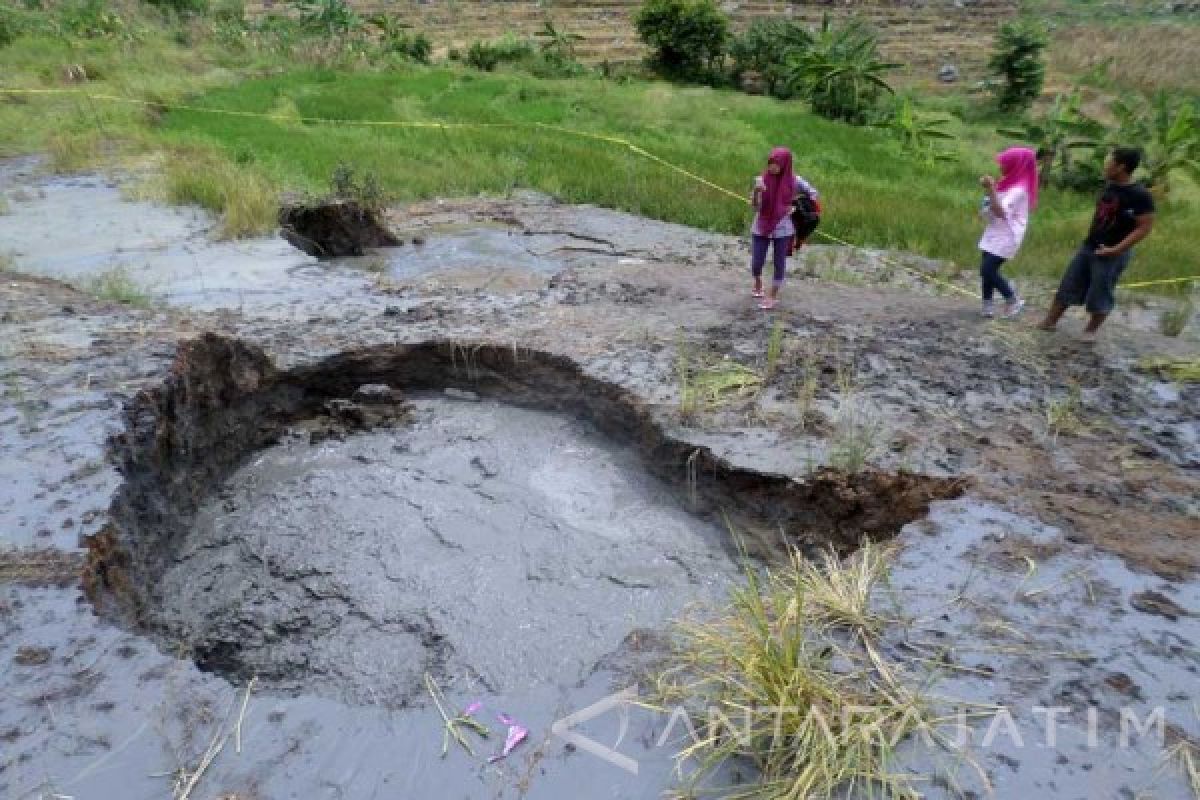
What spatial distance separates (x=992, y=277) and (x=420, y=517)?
403cm

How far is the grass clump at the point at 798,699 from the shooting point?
2271 millimetres

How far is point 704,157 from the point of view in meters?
11.2

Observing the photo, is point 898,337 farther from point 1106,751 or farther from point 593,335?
point 1106,751

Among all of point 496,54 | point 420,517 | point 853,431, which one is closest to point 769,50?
point 496,54

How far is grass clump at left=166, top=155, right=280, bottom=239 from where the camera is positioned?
267 inches

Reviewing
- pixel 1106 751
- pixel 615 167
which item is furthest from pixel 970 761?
pixel 615 167

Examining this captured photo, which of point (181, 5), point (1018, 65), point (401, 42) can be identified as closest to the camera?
point (1018, 65)

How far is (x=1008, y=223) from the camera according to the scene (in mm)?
5371

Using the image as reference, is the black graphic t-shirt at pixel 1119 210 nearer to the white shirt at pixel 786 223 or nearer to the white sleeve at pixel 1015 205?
the white sleeve at pixel 1015 205

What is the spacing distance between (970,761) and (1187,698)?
80 cm

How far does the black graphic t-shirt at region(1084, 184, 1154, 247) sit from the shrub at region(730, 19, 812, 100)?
13.7 meters

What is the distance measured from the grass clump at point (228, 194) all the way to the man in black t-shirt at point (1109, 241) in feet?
19.2

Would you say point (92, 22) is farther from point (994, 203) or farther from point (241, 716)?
point (241, 716)

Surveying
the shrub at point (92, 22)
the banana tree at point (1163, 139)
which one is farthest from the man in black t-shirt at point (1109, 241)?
the shrub at point (92, 22)
